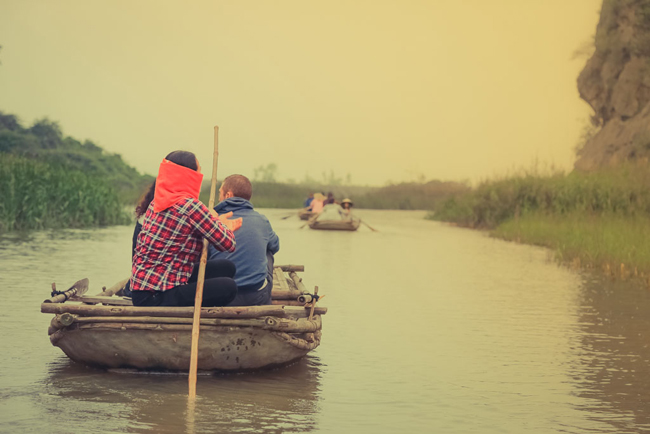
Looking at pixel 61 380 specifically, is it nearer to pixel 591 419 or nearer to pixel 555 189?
pixel 591 419

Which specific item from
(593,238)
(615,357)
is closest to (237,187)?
(615,357)

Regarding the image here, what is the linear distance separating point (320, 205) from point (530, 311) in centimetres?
2563

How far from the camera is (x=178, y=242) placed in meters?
6.84

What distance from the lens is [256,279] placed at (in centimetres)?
741

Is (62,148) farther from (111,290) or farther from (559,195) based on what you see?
(111,290)

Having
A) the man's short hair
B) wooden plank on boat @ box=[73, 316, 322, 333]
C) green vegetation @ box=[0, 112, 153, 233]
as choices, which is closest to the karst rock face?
green vegetation @ box=[0, 112, 153, 233]

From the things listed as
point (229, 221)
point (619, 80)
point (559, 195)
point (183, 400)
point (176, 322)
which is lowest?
point (183, 400)

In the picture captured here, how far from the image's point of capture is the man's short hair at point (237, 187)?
758cm

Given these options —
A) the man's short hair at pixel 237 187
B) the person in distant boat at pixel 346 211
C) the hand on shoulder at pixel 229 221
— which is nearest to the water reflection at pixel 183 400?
the hand on shoulder at pixel 229 221

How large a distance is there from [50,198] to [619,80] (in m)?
22.7

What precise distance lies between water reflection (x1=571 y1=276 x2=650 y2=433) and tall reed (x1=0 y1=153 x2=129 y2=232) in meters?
14.8

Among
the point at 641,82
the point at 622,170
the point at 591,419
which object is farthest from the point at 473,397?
the point at 641,82

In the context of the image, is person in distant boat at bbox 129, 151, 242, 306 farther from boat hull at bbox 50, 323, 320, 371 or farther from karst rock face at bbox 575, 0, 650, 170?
karst rock face at bbox 575, 0, 650, 170

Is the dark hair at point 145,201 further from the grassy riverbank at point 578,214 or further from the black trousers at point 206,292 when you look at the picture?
the grassy riverbank at point 578,214
